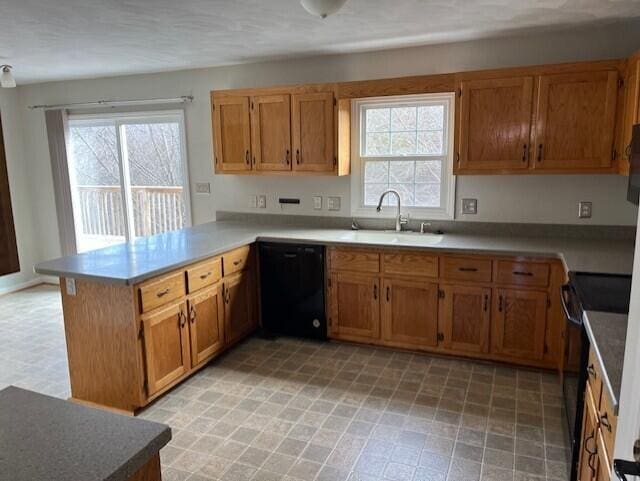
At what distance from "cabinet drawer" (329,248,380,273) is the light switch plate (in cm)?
178

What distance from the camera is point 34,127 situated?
5.38 meters

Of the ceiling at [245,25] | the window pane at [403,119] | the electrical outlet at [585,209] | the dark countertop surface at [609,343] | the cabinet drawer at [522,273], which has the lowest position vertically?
the cabinet drawer at [522,273]

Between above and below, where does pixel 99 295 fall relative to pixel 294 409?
above

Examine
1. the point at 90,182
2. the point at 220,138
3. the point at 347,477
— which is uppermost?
the point at 220,138

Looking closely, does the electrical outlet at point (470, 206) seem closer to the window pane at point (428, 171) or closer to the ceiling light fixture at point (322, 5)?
the window pane at point (428, 171)

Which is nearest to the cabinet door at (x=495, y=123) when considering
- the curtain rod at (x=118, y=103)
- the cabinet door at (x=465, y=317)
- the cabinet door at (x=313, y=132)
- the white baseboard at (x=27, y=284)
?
the cabinet door at (x=465, y=317)

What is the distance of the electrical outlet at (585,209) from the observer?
3.41 metres

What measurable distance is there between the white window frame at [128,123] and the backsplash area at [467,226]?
0.55 meters

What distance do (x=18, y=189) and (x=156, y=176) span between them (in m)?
1.82

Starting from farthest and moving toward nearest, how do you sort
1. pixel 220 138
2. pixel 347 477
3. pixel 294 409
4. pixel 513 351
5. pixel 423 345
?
pixel 220 138 < pixel 423 345 < pixel 513 351 < pixel 294 409 < pixel 347 477

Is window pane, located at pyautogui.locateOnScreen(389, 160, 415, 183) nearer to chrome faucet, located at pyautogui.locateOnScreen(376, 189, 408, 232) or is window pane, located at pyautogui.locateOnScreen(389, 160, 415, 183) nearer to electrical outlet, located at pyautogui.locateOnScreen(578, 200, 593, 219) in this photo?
chrome faucet, located at pyautogui.locateOnScreen(376, 189, 408, 232)

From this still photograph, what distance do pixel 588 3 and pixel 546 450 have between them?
2.46 metres

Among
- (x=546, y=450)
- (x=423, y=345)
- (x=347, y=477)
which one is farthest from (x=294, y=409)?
(x=546, y=450)

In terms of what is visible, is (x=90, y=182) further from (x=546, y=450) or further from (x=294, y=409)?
(x=546, y=450)
